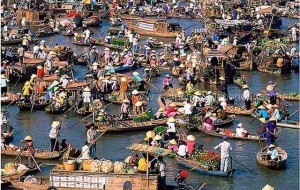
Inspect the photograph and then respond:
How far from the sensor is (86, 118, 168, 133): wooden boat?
26.4 m

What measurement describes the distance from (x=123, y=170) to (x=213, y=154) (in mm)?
3916

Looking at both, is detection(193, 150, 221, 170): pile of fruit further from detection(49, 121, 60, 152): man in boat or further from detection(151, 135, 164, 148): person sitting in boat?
detection(49, 121, 60, 152): man in boat

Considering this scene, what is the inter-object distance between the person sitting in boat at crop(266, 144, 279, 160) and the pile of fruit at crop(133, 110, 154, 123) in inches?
202

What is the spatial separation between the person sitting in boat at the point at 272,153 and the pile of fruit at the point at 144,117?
5118 mm

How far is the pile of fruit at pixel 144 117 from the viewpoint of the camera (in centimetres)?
2681

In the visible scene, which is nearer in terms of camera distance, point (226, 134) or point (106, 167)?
point (106, 167)

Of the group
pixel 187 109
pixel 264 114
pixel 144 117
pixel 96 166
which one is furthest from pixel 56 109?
pixel 96 166

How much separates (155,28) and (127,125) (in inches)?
820

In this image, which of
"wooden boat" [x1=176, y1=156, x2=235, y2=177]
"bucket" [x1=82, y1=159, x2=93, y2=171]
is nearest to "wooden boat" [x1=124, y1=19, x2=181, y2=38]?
"wooden boat" [x1=176, y1=156, x2=235, y2=177]

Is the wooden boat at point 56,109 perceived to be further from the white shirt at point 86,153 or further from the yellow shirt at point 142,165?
the yellow shirt at point 142,165

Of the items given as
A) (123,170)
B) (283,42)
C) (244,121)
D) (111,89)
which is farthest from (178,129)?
(283,42)

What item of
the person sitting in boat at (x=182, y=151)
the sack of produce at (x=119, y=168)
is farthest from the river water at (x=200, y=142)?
the sack of produce at (x=119, y=168)

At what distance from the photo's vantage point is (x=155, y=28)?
46.9 meters

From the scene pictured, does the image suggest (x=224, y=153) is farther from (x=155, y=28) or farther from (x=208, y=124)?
(x=155, y=28)
